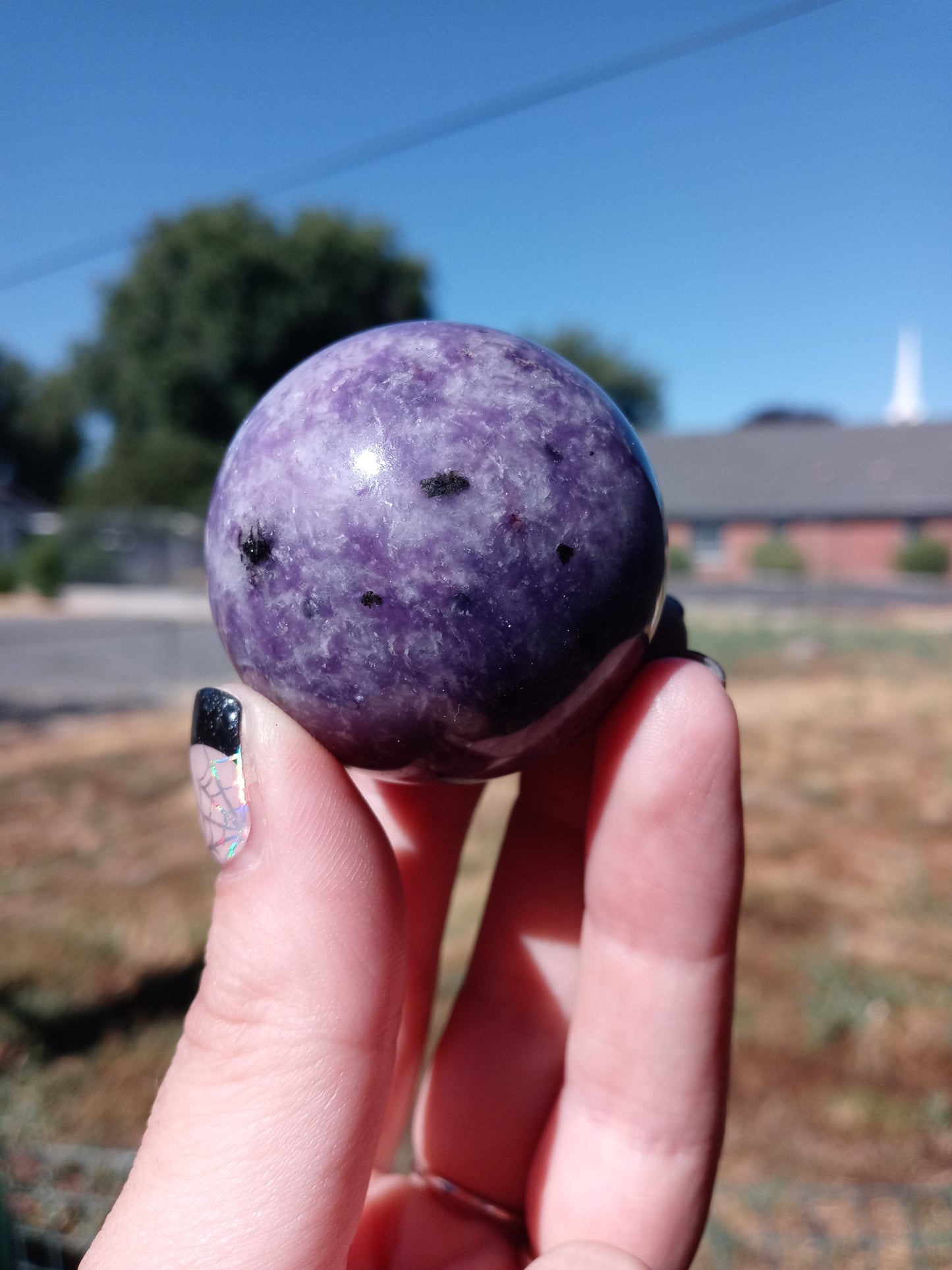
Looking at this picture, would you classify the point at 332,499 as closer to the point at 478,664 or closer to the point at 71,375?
the point at 478,664

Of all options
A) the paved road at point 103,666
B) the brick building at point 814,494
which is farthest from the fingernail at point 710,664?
the brick building at point 814,494

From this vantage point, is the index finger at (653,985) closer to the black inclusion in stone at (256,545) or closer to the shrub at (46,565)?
the black inclusion in stone at (256,545)

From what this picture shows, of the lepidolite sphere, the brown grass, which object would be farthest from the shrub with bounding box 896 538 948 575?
the lepidolite sphere

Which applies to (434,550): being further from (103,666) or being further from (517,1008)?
(103,666)

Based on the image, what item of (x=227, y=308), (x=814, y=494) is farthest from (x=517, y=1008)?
(x=227, y=308)

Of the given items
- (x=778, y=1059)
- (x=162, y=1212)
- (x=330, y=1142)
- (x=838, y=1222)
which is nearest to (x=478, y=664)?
Answer: (x=330, y=1142)

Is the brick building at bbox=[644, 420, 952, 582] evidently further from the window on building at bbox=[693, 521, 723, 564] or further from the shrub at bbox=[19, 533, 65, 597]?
the shrub at bbox=[19, 533, 65, 597]

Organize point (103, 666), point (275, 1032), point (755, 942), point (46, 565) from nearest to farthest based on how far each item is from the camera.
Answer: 1. point (275, 1032)
2. point (755, 942)
3. point (103, 666)
4. point (46, 565)

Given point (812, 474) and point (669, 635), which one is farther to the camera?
point (812, 474)
